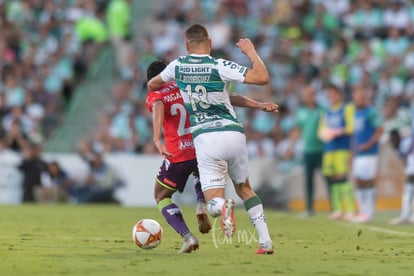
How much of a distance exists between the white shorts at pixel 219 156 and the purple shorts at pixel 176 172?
762 millimetres

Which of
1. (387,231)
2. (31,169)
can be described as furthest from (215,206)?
(31,169)

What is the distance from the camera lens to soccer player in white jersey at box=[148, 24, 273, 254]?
35.7 ft

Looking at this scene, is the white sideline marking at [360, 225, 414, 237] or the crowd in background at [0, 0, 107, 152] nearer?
the white sideline marking at [360, 225, 414, 237]

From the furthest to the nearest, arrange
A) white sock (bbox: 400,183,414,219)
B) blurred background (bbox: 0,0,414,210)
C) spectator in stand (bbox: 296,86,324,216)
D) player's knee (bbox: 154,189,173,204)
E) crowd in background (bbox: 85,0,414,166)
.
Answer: crowd in background (bbox: 85,0,414,166)
blurred background (bbox: 0,0,414,210)
spectator in stand (bbox: 296,86,324,216)
white sock (bbox: 400,183,414,219)
player's knee (bbox: 154,189,173,204)

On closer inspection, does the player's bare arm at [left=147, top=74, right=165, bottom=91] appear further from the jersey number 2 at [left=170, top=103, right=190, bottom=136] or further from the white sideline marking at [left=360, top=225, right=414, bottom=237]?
the white sideline marking at [left=360, top=225, right=414, bottom=237]

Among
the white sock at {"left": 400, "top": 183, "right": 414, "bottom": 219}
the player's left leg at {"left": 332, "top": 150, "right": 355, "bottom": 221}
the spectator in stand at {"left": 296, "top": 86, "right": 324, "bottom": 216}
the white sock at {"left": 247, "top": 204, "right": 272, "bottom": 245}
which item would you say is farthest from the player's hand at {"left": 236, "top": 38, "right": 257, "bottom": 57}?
the spectator in stand at {"left": 296, "top": 86, "right": 324, "bottom": 216}

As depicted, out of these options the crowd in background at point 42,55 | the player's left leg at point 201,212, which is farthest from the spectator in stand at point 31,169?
the player's left leg at point 201,212

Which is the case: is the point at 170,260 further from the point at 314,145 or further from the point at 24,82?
the point at 24,82

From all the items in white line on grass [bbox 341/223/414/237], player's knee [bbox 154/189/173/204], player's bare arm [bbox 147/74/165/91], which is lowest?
white line on grass [bbox 341/223/414/237]

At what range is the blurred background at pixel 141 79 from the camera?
84.2ft

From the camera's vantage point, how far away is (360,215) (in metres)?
19.4

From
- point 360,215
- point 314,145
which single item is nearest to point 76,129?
point 314,145

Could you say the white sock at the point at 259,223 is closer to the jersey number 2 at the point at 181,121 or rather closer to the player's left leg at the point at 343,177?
the jersey number 2 at the point at 181,121

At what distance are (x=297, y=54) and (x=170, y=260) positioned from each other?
18962 millimetres
